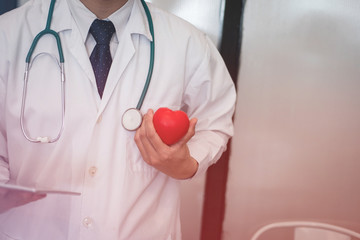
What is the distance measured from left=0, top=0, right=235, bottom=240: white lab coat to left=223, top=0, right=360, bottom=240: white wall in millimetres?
699

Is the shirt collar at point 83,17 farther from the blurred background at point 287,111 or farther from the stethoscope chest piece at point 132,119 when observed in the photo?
the blurred background at point 287,111

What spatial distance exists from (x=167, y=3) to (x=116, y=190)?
0.93 meters

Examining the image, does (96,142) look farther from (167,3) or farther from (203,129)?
(167,3)

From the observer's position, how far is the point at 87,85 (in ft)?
2.80

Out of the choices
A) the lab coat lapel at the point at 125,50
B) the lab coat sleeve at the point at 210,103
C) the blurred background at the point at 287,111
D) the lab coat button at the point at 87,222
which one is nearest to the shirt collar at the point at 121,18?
the lab coat lapel at the point at 125,50

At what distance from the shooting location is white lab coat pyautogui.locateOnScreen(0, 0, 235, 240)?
84 cm

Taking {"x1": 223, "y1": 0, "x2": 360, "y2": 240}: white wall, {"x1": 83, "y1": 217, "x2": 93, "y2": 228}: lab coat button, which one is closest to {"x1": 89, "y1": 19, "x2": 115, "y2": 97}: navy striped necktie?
{"x1": 83, "y1": 217, "x2": 93, "y2": 228}: lab coat button

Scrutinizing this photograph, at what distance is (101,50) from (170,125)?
1.08 ft

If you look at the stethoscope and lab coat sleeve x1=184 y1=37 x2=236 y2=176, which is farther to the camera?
lab coat sleeve x1=184 y1=37 x2=236 y2=176

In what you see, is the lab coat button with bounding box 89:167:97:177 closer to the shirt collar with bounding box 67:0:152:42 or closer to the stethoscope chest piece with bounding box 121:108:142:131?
the stethoscope chest piece with bounding box 121:108:142:131

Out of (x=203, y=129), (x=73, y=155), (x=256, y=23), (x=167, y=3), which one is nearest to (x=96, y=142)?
(x=73, y=155)

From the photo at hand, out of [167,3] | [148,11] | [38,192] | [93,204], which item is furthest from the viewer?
[167,3]

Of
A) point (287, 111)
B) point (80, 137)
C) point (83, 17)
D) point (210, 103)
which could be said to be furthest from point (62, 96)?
point (287, 111)

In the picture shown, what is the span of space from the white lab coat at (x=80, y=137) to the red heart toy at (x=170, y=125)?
0.18m
